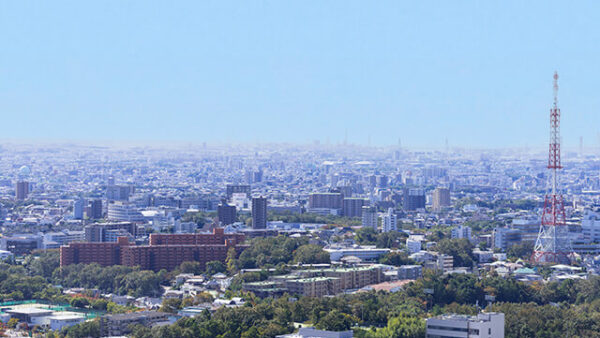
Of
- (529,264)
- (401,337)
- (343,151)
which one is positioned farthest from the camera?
(343,151)

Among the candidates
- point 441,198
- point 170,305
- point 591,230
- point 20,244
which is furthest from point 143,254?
point 441,198

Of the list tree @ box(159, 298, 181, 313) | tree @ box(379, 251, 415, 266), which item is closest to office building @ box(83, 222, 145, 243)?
tree @ box(379, 251, 415, 266)

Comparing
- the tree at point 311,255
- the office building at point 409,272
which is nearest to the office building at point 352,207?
the tree at point 311,255

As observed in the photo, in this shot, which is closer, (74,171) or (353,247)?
(353,247)

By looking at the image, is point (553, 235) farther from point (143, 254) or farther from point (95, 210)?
point (95, 210)

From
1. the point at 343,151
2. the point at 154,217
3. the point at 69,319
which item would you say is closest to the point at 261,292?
the point at 69,319

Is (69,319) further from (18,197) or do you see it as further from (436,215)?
(18,197)
